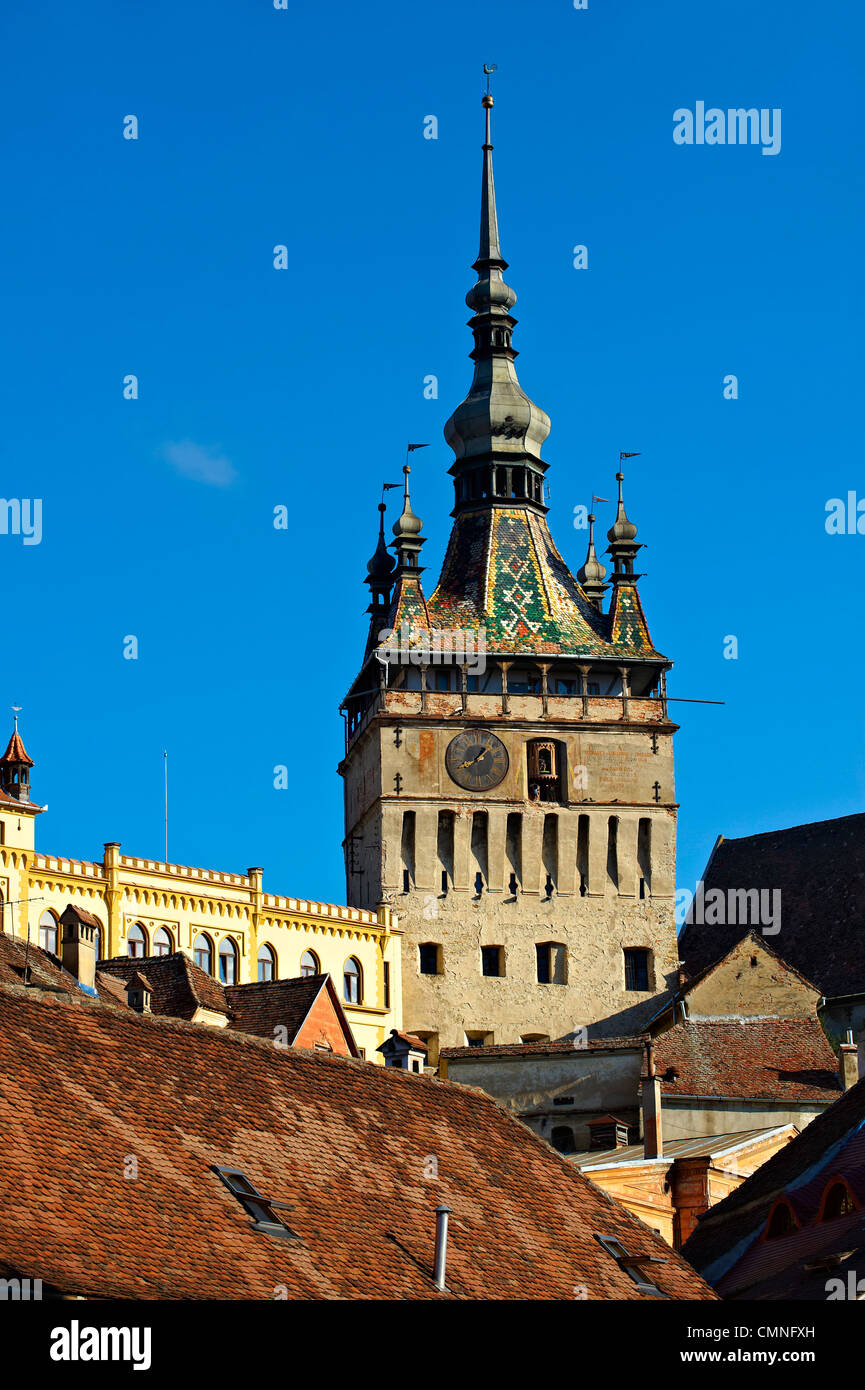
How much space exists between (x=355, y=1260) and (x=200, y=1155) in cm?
218

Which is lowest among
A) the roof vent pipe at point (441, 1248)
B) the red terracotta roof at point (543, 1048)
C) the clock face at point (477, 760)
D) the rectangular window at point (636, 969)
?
the roof vent pipe at point (441, 1248)

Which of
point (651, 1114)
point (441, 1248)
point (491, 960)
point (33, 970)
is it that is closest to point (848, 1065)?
point (651, 1114)

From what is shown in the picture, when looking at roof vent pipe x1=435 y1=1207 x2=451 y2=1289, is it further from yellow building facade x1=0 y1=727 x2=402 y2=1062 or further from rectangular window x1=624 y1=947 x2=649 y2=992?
rectangular window x1=624 y1=947 x2=649 y2=992

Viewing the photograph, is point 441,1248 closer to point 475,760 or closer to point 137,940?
point 137,940

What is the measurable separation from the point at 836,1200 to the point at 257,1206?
62.6ft

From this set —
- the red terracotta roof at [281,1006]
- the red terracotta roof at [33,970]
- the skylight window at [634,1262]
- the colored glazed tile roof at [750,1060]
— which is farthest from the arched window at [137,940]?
the skylight window at [634,1262]

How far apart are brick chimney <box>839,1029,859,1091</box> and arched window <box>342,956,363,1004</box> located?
18514 mm

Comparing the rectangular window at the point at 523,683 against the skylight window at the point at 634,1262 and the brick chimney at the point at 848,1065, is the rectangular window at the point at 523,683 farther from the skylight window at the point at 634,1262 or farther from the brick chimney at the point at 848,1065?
the skylight window at the point at 634,1262

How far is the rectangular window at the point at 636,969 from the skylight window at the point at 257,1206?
6029 centimetres

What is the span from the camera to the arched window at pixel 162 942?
264ft

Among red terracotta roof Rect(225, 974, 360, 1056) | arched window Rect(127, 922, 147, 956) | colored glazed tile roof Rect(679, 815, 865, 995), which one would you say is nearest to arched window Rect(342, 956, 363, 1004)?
arched window Rect(127, 922, 147, 956)

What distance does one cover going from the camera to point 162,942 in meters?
80.9

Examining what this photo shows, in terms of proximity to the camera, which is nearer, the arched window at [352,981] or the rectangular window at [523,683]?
the arched window at [352,981]
